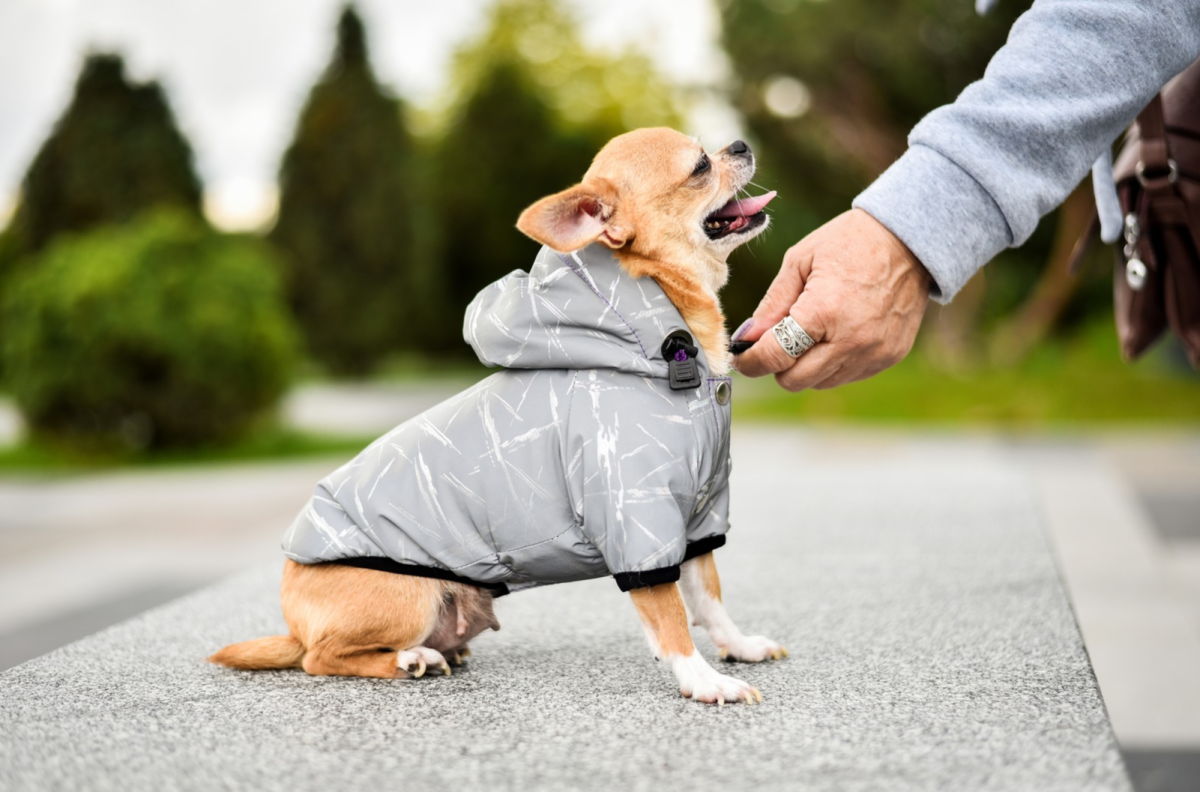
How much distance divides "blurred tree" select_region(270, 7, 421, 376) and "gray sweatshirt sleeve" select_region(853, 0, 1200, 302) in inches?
654

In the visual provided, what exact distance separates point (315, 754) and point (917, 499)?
2779 mm

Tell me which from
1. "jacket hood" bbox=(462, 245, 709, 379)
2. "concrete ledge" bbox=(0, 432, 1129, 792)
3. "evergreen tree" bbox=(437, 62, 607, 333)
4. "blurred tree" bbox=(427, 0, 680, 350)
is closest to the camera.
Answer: "concrete ledge" bbox=(0, 432, 1129, 792)

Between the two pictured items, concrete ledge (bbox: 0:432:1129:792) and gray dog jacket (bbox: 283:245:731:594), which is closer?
concrete ledge (bbox: 0:432:1129:792)

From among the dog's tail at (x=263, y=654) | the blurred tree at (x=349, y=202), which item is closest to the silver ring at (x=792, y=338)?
the dog's tail at (x=263, y=654)

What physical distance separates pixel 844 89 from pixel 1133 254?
14.3 meters

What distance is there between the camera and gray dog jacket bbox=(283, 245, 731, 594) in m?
1.65

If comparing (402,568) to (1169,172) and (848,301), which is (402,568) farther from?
(1169,172)

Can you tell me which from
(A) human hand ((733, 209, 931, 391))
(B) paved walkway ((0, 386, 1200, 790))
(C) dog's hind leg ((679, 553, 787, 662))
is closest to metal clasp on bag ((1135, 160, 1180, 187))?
(A) human hand ((733, 209, 931, 391))

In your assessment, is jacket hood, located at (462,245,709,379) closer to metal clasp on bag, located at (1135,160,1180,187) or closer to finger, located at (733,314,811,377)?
finger, located at (733,314,811,377)

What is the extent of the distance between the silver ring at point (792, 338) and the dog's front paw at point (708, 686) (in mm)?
515

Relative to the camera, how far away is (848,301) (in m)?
1.68

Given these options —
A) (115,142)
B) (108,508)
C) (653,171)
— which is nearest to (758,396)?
(115,142)

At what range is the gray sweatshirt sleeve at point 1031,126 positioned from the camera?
63.8 inches

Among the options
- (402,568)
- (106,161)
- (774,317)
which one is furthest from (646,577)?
(106,161)
